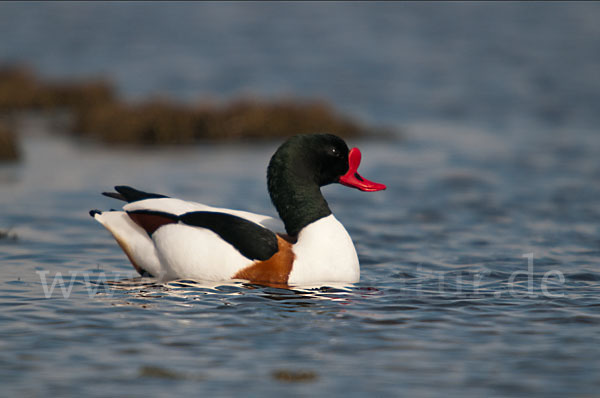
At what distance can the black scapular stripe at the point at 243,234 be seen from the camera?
8609 mm

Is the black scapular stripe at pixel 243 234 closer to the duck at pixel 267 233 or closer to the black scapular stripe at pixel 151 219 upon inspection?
the duck at pixel 267 233

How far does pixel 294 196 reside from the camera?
922 centimetres

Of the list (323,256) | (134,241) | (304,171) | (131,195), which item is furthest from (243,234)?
(131,195)

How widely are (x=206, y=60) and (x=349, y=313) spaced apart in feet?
83.9

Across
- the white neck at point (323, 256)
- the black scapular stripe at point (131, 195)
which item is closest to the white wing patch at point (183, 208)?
the black scapular stripe at point (131, 195)

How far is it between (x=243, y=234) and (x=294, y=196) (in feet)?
2.76

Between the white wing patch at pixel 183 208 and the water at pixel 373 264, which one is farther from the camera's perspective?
the white wing patch at pixel 183 208

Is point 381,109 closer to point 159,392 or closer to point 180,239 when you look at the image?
point 180,239

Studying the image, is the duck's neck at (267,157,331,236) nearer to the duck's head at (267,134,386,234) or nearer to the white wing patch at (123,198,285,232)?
the duck's head at (267,134,386,234)

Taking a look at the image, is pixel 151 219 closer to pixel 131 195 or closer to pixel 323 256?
pixel 131 195

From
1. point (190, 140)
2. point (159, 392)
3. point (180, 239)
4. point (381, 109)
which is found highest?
point (381, 109)

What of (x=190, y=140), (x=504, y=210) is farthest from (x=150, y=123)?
(x=504, y=210)

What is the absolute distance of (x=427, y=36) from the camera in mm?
35969

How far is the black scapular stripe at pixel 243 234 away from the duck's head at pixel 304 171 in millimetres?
542
